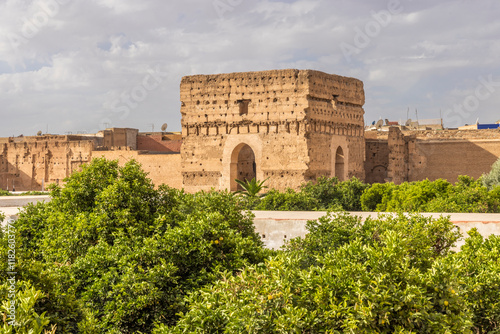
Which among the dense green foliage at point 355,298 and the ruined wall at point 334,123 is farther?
the ruined wall at point 334,123

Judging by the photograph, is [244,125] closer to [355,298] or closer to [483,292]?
[483,292]

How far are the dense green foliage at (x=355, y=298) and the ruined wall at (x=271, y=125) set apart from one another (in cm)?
1908

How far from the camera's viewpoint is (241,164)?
101ft

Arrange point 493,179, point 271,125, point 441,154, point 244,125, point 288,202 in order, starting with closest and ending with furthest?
1. point 288,202
2. point 493,179
3. point 271,125
4. point 244,125
5. point 441,154

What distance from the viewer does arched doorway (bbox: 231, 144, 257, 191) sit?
29.2m

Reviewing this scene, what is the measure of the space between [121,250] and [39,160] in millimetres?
A: 30749

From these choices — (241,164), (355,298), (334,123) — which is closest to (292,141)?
(334,123)

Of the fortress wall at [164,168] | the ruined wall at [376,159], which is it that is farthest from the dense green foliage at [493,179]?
the fortress wall at [164,168]

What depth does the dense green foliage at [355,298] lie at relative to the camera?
6.94 m

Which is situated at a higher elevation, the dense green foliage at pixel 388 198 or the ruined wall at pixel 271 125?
the ruined wall at pixel 271 125

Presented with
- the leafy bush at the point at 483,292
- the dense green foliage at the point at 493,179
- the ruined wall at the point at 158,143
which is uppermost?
the ruined wall at the point at 158,143

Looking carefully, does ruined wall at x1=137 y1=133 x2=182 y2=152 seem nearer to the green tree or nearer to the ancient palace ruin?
the ancient palace ruin

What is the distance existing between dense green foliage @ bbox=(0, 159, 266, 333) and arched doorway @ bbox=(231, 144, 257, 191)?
1724 centimetres

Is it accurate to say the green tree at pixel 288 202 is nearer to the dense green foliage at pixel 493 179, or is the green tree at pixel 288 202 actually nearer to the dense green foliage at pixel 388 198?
the dense green foliage at pixel 388 198
